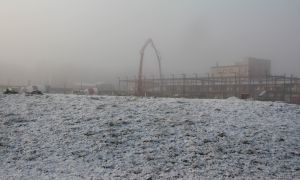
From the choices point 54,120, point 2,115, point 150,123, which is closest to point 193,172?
point 150,123

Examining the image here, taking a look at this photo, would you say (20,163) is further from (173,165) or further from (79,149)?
(173,165)

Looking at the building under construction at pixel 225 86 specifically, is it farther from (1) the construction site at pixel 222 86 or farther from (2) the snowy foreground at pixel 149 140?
(2) the snowy foreground at pixel 149 140

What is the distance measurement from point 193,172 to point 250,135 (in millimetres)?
3405

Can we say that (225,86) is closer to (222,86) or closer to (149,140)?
(222,86)

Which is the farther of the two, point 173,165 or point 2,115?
point 2,115

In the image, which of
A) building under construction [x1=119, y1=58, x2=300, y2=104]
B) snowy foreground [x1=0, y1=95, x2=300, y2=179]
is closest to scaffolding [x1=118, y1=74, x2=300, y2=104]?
building under construction [x1=119, y1=58, x2=300, y2=104]

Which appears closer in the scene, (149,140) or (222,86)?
(149,140)

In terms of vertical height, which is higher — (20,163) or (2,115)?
(2,115)

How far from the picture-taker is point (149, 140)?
11.1 m

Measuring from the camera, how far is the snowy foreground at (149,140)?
9.06 meters

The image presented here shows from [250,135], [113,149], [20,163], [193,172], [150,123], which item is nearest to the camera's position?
[193,172]

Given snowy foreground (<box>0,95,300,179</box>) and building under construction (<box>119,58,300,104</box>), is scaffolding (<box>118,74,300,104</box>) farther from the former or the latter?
snowy foreground (<box>0,95,300,179</box>)

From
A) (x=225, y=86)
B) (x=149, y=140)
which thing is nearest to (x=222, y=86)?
(x=225, y=86)

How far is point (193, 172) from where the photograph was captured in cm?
883
